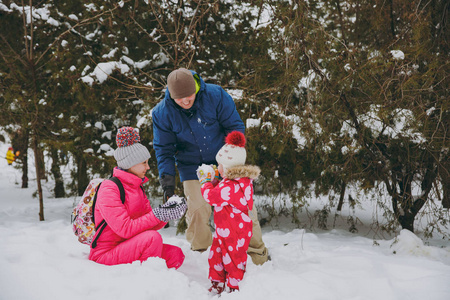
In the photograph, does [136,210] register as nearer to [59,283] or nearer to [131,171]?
[131,171]

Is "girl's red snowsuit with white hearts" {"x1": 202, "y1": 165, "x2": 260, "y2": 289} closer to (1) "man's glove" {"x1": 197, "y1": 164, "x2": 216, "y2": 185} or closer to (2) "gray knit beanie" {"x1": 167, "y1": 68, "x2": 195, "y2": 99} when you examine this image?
(1) "man's glove" {"x1": 197, "y1": 164, "x2": 216, "y2": 185}

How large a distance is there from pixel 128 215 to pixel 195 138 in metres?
0.97

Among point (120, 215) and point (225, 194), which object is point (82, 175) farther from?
point (225, 194)

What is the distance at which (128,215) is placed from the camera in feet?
8.09

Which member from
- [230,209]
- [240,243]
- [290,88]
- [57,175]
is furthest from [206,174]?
[57,175]

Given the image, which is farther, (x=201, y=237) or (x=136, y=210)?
(x=201, y=237)

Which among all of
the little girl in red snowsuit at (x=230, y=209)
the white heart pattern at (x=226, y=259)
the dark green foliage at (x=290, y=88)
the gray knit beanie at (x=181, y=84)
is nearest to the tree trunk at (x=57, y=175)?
the dark green foliage at (x=290, y=88)

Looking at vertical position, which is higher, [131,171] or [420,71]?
[420,71]

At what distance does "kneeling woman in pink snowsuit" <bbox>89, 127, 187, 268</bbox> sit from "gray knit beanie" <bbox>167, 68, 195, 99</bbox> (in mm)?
502

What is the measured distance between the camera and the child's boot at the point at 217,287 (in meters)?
2.52

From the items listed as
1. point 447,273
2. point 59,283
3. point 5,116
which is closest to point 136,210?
point 59,283

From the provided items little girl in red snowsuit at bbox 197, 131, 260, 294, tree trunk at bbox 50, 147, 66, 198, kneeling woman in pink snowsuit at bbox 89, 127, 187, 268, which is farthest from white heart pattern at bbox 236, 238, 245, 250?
tree trunk at bbox 50, 147, 66, 198

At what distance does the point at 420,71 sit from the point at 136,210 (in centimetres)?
394

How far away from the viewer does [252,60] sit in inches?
191
